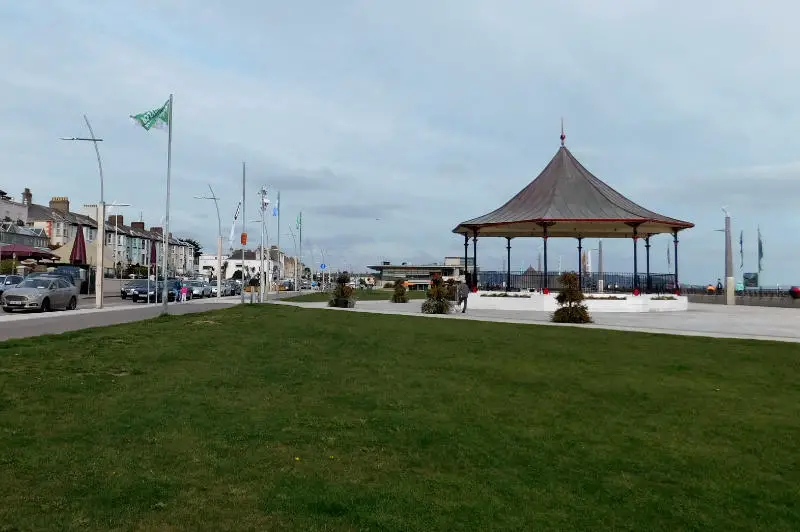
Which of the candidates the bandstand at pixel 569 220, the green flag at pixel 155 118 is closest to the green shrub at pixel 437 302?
the bandstand at pixel 569 220

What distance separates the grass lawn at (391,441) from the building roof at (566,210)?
20.1 meters

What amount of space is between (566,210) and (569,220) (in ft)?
5.49

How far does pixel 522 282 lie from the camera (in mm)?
39656

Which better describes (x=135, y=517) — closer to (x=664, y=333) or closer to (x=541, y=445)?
(x=541, y=445)

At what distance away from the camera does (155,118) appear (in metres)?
26.9

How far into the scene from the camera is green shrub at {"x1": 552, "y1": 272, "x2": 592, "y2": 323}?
22.9 metres

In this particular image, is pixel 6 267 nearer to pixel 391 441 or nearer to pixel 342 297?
pixel 342 297

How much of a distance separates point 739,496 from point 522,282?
34.7 meters

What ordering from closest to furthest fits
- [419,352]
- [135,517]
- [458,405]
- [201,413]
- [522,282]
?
[135,517] → [201,413] → [458,405] → [419,352] → [522,282]

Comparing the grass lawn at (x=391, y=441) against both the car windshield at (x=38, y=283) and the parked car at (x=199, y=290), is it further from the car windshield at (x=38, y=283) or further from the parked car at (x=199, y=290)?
the parked car at (x=199, y=290)

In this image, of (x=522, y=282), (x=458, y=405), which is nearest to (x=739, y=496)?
(x=458, y=405)

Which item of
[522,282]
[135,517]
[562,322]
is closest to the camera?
[135,517]

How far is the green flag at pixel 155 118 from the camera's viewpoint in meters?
26.8

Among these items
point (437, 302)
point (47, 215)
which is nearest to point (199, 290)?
point (437, 302)
